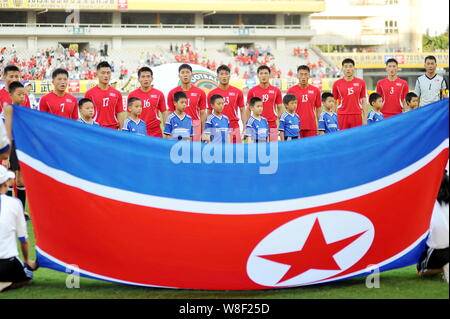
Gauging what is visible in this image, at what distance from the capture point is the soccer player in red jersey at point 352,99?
9.90m

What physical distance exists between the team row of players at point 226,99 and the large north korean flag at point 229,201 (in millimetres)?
3200

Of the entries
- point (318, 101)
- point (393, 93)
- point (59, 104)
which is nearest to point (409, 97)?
point (393, 93)

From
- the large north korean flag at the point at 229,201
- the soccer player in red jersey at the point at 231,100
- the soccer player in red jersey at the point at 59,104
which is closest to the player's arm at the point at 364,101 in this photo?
the soccer player in red jersey at the point at 231,100

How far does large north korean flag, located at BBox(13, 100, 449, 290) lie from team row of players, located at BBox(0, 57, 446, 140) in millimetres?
3200

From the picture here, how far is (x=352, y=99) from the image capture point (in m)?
9.93

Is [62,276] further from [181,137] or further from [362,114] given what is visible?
[362,114]

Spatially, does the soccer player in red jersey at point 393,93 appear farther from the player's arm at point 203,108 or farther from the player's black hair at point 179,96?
the player's black hair at point 179,96

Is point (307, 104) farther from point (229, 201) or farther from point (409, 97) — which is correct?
point (229, 201)

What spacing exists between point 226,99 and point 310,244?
520cm

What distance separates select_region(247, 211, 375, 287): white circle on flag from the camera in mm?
4301

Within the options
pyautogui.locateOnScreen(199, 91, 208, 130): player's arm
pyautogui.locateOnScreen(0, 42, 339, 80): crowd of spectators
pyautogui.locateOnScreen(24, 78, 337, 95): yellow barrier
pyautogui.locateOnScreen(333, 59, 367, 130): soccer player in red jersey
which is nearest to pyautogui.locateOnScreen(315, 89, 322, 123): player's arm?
pyautogui.locateOnScreen(333, 59, 367, 130): soccer player in red jersey

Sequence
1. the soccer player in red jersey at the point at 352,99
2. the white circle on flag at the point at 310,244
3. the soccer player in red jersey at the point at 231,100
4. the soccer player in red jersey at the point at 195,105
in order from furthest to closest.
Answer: the soccer player in red jersey at the point at 352,99, the soccer player in red jersey at the point at 231,100, the soccer player in red jersey at the point at 195,105, the white circle on flag at the point at 310,244

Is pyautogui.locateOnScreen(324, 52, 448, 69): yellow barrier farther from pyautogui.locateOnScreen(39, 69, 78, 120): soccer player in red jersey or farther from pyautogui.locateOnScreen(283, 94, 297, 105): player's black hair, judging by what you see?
pyautogui.locateOnScreen(39, 69, 78, 120): soccer player in red jersey
